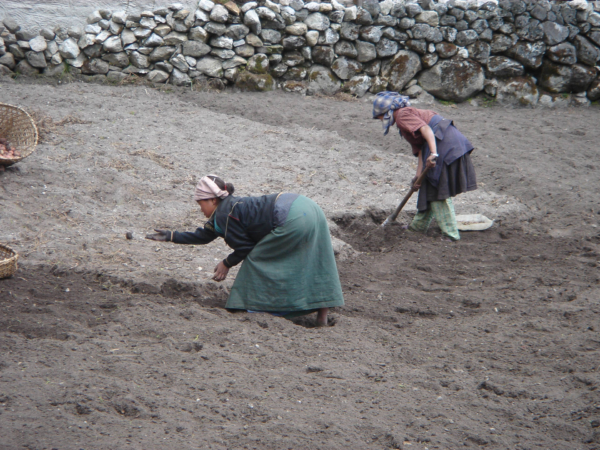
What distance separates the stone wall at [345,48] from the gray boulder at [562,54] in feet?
0.06

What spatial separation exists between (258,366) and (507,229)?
405 cm

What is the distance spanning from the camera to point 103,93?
28.2 ft

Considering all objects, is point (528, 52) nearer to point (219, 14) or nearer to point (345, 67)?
point (345, 67)

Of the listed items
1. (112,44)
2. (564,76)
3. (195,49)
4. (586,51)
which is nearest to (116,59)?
(112,44)

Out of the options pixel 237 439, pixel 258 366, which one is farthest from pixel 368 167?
pixel 237 439

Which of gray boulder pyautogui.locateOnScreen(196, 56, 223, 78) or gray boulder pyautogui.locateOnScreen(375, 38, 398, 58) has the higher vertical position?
gray boulder pyautogui.locateOnScreen(375, 38, 398, 58)

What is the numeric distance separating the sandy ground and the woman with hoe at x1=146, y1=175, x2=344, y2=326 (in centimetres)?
18

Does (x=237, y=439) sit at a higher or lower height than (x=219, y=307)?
higher

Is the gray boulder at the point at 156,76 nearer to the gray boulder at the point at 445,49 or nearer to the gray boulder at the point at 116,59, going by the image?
the gray boulder at the point at 116,59

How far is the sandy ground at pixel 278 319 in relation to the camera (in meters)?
2.74

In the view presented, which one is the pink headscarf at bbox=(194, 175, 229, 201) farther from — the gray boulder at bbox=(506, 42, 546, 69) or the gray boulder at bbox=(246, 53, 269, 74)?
the gray boulder at bbox=(506, 42, 546, 69)

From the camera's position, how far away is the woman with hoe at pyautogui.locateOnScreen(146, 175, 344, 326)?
3.72 metres

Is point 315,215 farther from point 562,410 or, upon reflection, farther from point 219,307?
point 562,410

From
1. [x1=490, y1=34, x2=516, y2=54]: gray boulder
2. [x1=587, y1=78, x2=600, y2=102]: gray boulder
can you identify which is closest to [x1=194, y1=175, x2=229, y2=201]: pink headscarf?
[x1=490, y1=34, x2=516, y2=54]: gray boulder
